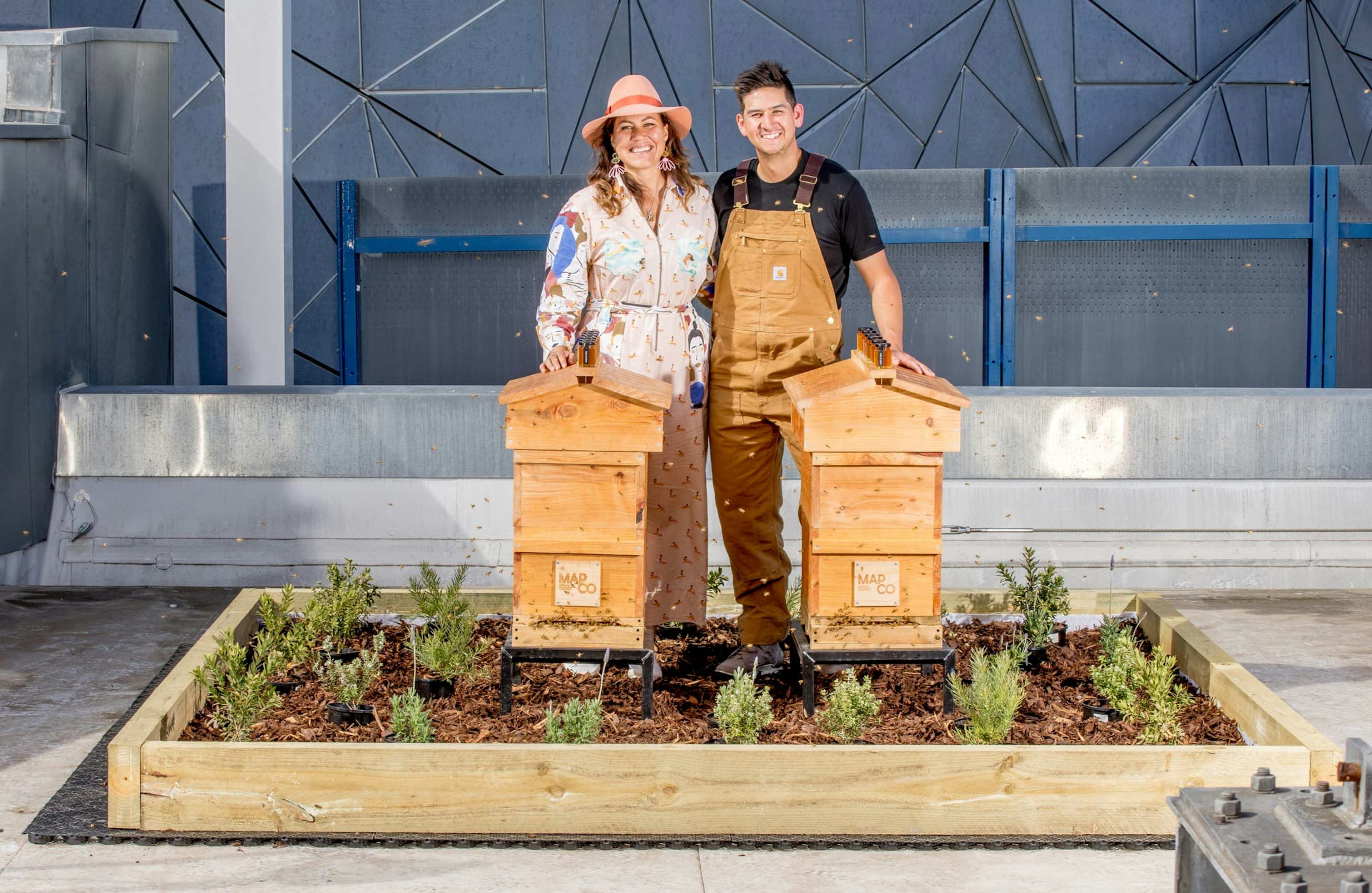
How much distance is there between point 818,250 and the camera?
4.77 metres

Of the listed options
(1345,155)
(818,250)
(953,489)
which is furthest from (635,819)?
(1345,155)

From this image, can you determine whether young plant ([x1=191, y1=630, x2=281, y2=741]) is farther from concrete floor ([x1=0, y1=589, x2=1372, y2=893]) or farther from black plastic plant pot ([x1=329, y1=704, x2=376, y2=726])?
concrete floor ([x1=0, y1=589, x2=1372, y2=893])

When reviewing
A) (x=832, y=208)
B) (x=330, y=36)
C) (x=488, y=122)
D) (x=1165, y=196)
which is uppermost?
(x=330, y=36)

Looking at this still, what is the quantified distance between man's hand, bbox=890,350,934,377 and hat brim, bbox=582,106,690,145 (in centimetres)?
105

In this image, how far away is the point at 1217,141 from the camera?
12.6 m

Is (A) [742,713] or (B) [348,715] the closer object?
(A) [742,713]

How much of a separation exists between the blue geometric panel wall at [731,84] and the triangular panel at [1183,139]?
0.7 inches

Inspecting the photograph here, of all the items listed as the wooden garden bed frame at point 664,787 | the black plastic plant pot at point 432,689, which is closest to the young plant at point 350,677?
the black plastic plant pot at point 432,689

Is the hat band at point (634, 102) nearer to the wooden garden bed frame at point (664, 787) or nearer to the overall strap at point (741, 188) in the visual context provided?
the overall strap at point (741, 188)

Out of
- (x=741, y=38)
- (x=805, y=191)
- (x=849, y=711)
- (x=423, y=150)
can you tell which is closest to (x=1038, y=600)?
(x=849, y=711)

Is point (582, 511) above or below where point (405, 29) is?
below

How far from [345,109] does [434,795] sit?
382 inches

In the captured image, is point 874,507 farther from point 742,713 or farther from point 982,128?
point 982,128

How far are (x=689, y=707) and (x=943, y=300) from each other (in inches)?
244
